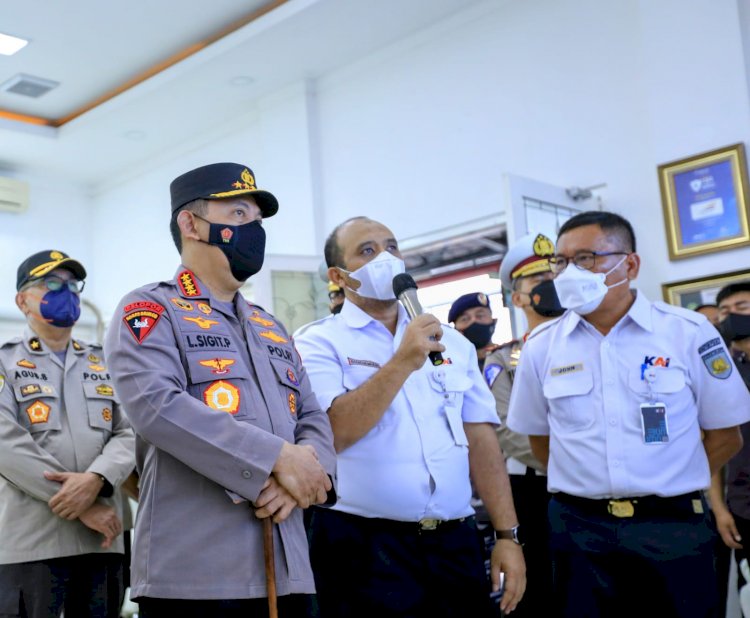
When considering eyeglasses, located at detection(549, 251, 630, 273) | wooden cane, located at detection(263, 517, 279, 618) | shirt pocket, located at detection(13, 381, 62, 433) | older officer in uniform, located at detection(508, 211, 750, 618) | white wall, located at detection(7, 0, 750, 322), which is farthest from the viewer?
white wall, located at detection(7, 0, 750, 322)

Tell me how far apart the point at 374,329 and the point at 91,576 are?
1272mm

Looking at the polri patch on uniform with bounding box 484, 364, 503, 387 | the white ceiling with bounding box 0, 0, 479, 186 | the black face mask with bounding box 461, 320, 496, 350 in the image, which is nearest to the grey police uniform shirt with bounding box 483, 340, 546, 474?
the polri patch on uniform with bounding box 484, 364, 503, 387

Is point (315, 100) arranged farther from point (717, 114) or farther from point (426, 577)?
point (426, 577)

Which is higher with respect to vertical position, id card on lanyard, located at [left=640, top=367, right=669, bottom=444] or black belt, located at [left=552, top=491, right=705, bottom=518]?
id card on lanyard, located at [left=640, top=367, right=669, bottom=444]

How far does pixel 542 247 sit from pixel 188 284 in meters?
1.91

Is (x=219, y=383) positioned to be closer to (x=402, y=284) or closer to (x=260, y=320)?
(x=260, y=320)

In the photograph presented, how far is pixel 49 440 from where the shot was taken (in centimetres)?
287

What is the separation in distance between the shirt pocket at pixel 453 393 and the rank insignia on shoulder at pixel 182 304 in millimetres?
742

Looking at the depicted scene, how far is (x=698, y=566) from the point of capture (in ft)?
7.27

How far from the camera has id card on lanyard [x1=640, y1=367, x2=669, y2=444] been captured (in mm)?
2285

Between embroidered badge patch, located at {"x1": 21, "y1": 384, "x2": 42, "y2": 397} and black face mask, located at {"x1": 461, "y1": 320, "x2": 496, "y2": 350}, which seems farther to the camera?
black face mask, located at {"x1": 461, "y1": 320, "x2": 496, "y2": 350}

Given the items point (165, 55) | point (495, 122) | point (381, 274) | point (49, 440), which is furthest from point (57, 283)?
point (165, 55)

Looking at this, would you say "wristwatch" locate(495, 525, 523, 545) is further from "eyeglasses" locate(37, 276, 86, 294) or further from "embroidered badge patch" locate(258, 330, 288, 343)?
"eyeglasses" locate(37, 276, 86, 294)

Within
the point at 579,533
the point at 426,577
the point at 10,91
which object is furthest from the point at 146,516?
the point at 10,91
